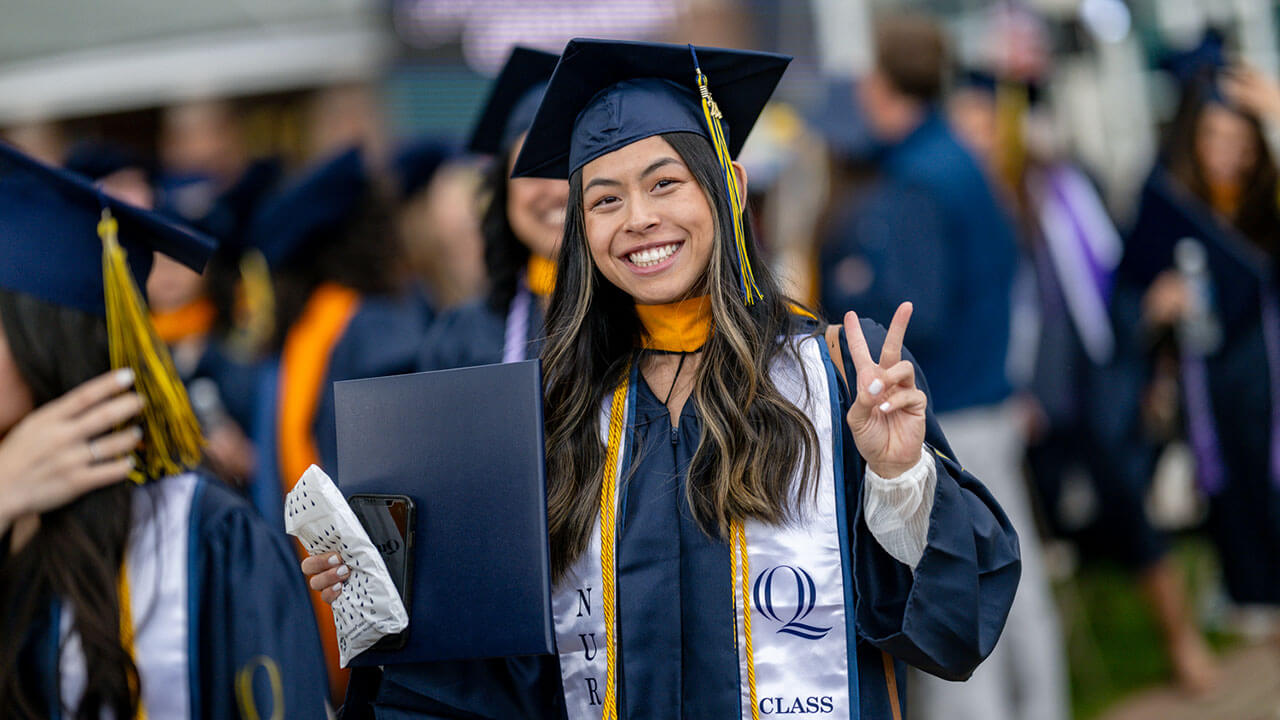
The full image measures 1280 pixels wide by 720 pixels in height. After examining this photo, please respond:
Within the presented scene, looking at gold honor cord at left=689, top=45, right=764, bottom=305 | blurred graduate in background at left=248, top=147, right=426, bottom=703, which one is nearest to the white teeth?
gold honor cord at left=689, top=45, right=764, bottom=305

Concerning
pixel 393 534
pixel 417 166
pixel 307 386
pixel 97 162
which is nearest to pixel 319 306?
pixel 307 386

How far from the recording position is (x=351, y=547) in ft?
6.70

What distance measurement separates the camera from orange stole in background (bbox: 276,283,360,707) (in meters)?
4.57

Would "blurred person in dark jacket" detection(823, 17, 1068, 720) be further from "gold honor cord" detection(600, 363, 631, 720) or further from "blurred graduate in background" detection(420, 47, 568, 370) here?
"gold honor cord" detection(600, 363, 631, 720)

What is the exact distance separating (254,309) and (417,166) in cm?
102

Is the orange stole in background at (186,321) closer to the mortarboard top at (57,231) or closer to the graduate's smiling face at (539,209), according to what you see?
the graduate's smiling face at (539,209)

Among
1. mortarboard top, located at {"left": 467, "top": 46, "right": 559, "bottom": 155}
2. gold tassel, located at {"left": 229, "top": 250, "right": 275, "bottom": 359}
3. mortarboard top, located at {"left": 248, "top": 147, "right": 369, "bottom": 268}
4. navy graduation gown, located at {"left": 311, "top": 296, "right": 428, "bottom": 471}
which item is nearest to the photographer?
mortarboard top, located at {"left": 467, "top": 46, "right": 559, "bottom": 155}

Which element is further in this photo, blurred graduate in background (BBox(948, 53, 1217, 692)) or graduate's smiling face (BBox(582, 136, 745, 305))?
blurred graduate in background (BBox(948, 53, 1217, 692))

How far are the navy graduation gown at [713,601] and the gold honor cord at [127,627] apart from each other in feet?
1.42

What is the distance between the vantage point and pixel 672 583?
6.80ft

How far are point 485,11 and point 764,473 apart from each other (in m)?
8.96

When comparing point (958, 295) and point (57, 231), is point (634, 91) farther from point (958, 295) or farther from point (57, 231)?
point (958, 295)

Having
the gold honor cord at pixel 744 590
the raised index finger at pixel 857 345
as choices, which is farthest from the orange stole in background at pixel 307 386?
the raised index finger at pixel 857 345

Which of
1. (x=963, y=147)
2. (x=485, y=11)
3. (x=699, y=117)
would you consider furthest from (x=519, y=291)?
(x=485, y=11)
